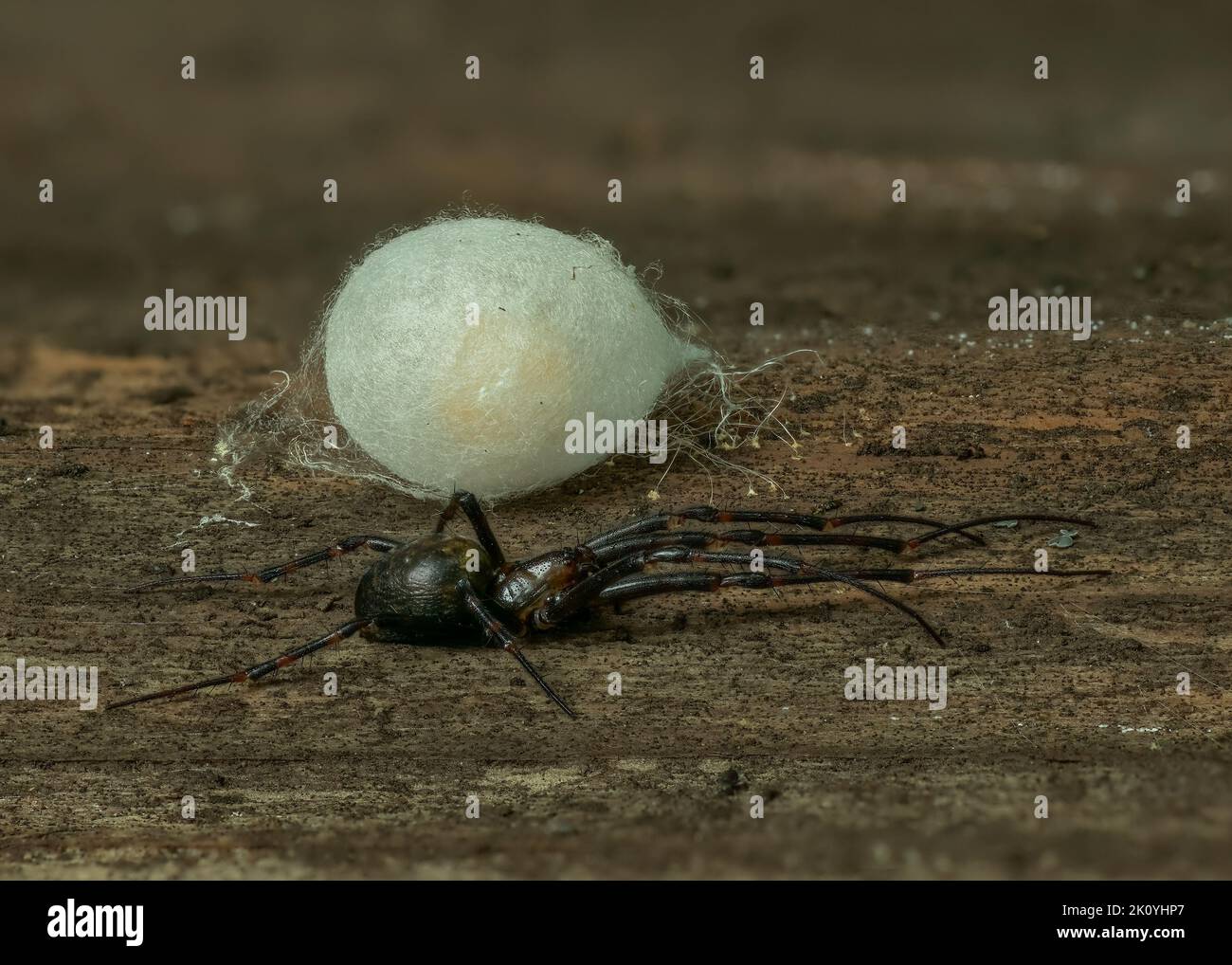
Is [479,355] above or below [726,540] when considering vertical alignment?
above

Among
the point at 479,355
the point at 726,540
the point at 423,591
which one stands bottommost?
the point at 423,591

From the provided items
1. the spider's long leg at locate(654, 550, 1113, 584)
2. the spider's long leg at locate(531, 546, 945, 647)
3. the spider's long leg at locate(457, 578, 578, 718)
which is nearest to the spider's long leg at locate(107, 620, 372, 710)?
the spider's long leg at locate(457, 578, 578, 718)

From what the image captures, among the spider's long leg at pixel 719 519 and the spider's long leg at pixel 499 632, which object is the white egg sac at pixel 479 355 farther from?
the spider's long leg at pixel 499 632

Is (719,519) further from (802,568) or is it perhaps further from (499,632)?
(499,632)

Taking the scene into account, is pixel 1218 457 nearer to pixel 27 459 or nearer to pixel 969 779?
pixel 969 779

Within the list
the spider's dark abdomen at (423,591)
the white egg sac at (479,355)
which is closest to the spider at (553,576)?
the spider's dark abdomen at (423,591)

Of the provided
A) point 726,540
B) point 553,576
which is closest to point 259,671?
point 553,576
